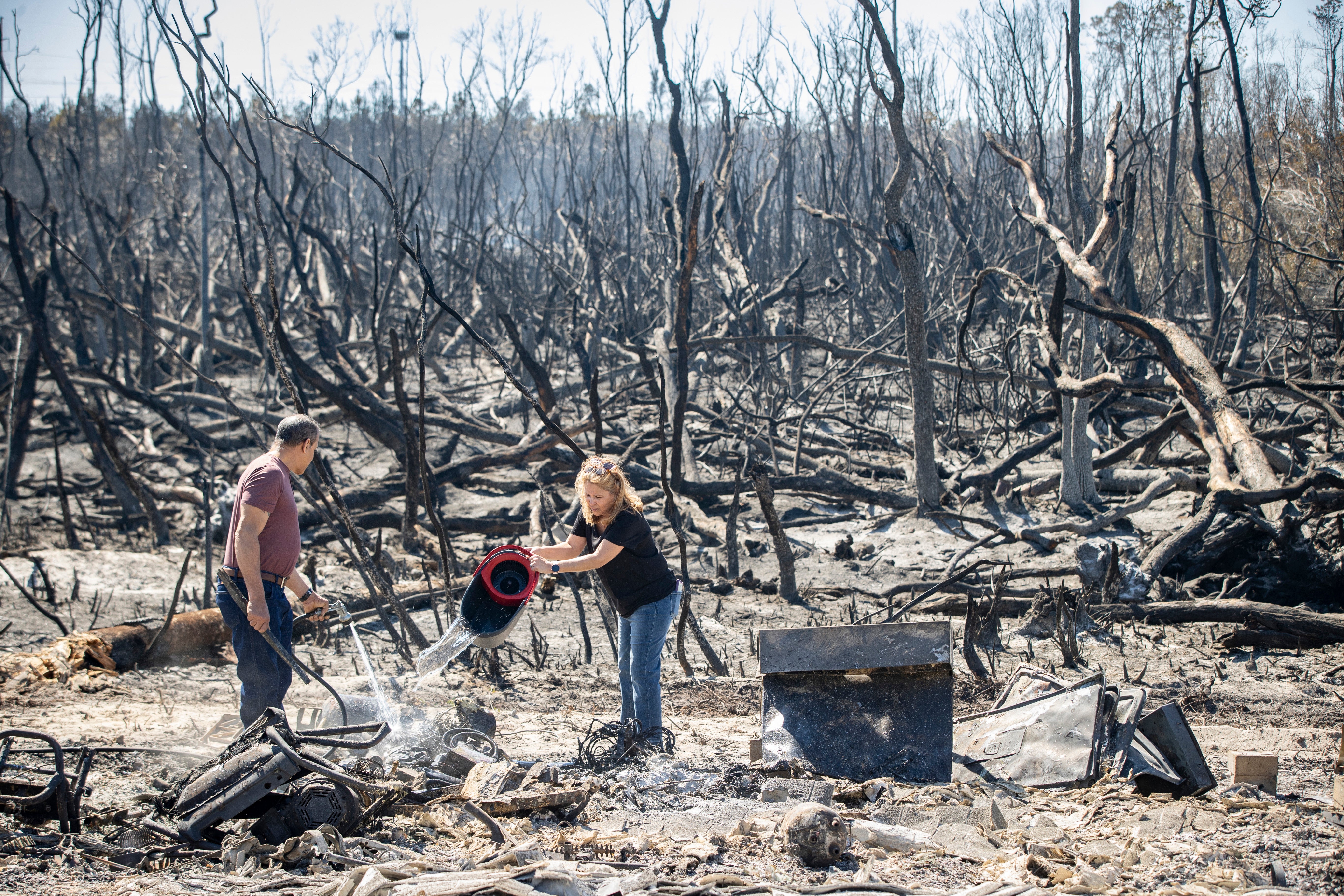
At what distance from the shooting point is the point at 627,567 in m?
3.88

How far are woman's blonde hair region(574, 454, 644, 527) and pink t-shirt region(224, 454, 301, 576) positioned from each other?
1084mm

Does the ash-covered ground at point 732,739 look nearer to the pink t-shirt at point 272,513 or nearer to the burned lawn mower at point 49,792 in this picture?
the burned lawn mower at point 49,792

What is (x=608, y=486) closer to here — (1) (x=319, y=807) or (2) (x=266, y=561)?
(2) (x=266, y=561)

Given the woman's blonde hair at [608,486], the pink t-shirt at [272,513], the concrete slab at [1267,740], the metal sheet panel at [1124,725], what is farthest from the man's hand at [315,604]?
the concrete slab at [1267,740]

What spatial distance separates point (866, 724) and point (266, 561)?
7.69ft

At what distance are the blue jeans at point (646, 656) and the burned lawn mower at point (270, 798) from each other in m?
1.22

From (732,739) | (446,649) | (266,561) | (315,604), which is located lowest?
(732,739)

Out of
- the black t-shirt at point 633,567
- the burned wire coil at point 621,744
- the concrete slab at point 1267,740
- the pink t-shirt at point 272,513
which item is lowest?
the concrete slab at point 1267,740

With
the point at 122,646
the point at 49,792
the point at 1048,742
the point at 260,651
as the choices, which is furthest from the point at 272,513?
the point at 1048,742

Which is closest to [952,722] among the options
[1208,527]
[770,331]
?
[1208,527]

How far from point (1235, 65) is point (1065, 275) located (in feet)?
13.0

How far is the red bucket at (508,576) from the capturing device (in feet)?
12.9

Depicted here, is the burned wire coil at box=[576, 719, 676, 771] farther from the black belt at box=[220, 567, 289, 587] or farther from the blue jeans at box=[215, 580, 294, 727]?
the black belt at box=[220, 567, 289, 587]

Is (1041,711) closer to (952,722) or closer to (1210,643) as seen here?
(952,722)
